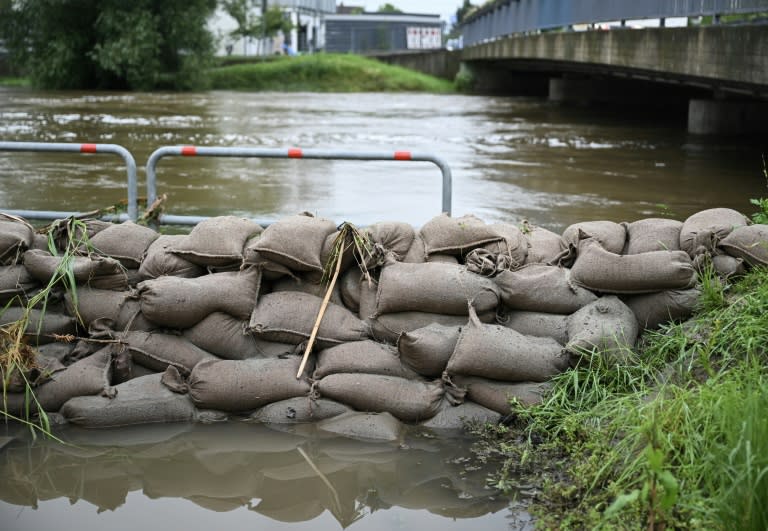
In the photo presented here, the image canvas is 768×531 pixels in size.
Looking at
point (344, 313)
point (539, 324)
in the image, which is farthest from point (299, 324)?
point (539, 324)

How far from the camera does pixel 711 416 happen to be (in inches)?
137

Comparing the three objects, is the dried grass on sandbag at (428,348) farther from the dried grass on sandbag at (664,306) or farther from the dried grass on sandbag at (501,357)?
the dried grass on sandbag at (664,306)

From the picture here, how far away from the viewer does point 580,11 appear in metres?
18.5

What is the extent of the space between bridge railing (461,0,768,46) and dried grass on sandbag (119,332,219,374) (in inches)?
324

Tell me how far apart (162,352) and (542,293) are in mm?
1842

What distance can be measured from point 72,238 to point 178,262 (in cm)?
57

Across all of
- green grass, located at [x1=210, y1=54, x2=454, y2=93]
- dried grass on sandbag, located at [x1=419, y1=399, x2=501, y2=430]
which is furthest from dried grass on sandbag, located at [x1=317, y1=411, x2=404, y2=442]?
green grass, located at [x1=210, y1=54, x2=454, y2=93]

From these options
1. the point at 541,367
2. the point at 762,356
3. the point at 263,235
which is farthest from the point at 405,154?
the point at 762,356

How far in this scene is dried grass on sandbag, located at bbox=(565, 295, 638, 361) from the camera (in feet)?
14.3

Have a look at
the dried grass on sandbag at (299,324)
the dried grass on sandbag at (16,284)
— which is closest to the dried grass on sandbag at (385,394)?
the dried grass on sandbag at (299,324)

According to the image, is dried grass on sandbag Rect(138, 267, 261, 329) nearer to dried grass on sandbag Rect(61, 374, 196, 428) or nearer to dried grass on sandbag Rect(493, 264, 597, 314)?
dried grass on sandbag Rect(61, 374, 196, 428)

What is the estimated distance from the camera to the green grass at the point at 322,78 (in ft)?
151

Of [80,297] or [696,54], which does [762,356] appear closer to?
[80,297]

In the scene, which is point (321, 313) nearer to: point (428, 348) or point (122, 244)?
point (428, 348)
